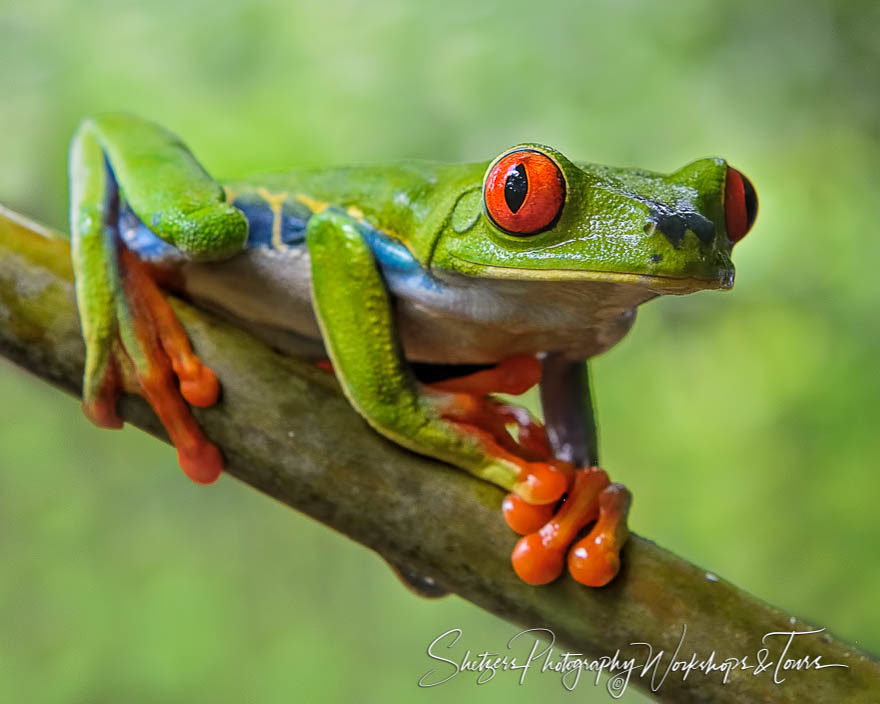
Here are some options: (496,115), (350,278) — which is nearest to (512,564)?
(350,278)

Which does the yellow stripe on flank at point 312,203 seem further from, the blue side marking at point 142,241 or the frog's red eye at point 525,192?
the frog's red eye at point 525,192

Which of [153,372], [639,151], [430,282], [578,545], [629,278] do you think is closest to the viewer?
[629,278]

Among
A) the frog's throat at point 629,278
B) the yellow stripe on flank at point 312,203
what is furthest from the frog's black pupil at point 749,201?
the yellow stripe on flank at point 312,203

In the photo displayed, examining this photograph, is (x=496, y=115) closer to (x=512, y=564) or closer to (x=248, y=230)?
(x=248, y=230)

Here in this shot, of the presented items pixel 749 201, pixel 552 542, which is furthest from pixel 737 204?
pixel 552 542

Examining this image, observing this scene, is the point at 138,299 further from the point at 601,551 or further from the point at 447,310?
the point at 601,551

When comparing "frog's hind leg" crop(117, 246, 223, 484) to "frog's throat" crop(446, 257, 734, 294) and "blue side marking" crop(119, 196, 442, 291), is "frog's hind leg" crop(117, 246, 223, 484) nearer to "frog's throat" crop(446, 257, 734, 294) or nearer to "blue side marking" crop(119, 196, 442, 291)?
"blue side marking" crop(119, 196, 442, 291)

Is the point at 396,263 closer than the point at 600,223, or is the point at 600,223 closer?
the point at 600,223
